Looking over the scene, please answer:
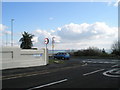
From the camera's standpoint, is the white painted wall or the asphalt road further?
the white painted wall

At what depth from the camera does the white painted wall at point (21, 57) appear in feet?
57.8

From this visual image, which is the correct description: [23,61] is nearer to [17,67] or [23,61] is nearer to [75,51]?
[17,67]

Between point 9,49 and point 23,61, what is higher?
point 9,49

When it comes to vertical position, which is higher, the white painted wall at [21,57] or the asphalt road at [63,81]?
the white painted wall at [21,57]

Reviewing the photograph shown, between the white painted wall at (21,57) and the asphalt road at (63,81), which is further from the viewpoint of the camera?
the white painted wall at (21,57)

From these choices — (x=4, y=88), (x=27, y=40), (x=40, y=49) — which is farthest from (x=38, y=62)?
(x=27, y=40)

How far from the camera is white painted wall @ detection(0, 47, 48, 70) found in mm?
17625

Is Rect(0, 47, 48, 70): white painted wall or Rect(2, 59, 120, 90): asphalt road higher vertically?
Rect(0, 47, 48, 70): white painted wall

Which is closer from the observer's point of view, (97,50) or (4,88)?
(4,88)

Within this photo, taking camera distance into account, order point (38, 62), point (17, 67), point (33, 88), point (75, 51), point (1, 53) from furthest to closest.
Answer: point (75, 51) → point (38, 62) → point (17, 67) → point (1, 53) → point (33, 88)

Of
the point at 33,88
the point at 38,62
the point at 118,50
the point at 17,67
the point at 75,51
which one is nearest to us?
the point at 33,88

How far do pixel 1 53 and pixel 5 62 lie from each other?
2.93ft

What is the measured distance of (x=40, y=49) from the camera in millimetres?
22578

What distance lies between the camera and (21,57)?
19.4 meters
